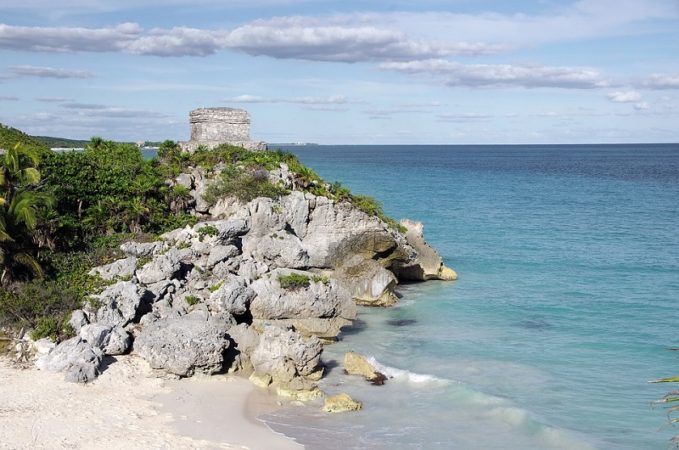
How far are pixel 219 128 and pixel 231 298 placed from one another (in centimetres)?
1356

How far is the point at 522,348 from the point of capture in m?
19.8

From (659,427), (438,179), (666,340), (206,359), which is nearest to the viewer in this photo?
(659,427)

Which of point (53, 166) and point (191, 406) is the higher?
point (53, 166)

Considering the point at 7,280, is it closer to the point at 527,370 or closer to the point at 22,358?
the point at 22,358

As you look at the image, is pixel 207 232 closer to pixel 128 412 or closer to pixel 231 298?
pixel 231 298

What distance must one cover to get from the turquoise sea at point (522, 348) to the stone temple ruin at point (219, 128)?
1084cm

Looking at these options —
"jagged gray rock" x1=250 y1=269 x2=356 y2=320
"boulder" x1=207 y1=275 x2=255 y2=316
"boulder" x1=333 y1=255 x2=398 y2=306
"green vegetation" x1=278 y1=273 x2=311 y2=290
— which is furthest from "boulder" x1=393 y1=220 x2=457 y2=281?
"boulder" x1=207 y1=275 x2=255 y2=316

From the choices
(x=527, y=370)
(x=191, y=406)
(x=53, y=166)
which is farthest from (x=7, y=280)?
A: (x=527, y=370)

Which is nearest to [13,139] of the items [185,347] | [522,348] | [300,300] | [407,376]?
[300,300]

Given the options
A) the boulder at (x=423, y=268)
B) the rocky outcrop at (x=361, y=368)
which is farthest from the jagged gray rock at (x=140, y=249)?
the boulder at (x=423, y=268)

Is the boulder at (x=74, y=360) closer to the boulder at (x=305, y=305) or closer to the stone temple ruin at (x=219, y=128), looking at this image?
the boulder at (x=305, y=305)

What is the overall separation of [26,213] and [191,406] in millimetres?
7937

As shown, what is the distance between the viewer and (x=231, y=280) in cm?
2042

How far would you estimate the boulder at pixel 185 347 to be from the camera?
16953 millimetres
